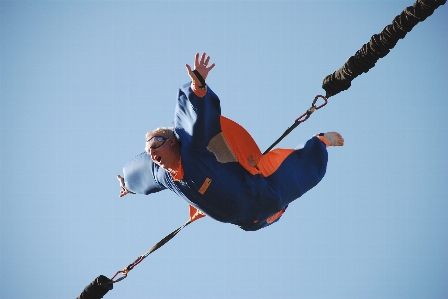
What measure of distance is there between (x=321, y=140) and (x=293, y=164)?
389 mm

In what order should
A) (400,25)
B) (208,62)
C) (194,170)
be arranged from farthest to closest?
(194,170) < (208,62) < (400,25)

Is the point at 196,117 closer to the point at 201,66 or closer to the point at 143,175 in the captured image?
the point at 201,66

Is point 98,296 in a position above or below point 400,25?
below

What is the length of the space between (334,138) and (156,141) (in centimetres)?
178

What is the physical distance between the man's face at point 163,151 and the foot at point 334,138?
5.03 ft

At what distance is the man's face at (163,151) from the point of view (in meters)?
4.71

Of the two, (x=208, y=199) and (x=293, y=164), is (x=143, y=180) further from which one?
(x=293, y=164)

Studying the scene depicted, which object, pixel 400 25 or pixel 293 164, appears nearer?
pixel 400 25

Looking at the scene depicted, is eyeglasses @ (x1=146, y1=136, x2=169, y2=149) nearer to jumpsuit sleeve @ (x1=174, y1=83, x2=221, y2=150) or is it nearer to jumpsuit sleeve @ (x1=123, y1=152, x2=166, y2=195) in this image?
jumpsuit sleeve @ (x1=174, y1=83, x2=221, y2=150)

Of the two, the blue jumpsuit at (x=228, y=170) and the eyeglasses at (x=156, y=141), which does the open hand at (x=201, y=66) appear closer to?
the blue jumpsuit at (x=228, y=170)

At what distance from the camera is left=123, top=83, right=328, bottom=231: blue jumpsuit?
4.60 metres

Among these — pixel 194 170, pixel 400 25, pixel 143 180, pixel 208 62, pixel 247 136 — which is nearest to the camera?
pixel 400 25

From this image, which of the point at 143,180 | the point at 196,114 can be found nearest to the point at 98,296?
the point at 143,180

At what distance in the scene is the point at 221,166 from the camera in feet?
15.9
